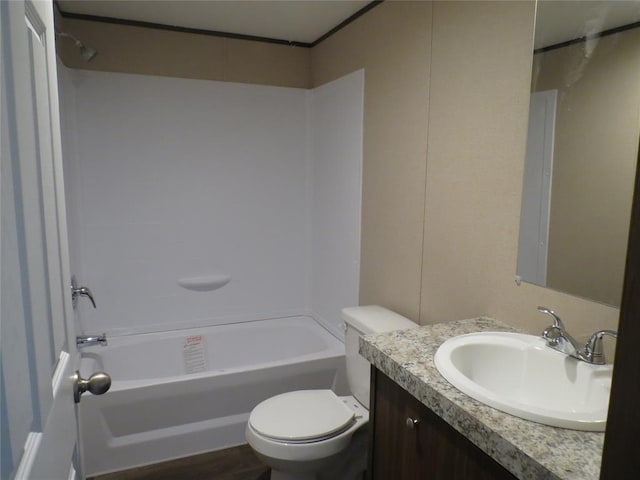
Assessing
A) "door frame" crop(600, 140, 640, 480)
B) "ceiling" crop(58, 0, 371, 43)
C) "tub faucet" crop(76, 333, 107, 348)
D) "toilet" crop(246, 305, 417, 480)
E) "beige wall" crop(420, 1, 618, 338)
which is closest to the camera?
"door frame" crop(600, 140, 640, 480)

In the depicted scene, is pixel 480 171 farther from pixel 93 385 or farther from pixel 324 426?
pixel 93 385

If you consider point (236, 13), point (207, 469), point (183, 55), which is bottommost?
point (207, 469)

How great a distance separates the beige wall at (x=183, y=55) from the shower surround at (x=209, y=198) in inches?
2.7

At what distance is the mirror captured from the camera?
3.97ft

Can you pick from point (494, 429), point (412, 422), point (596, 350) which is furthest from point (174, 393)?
point (596, 350)

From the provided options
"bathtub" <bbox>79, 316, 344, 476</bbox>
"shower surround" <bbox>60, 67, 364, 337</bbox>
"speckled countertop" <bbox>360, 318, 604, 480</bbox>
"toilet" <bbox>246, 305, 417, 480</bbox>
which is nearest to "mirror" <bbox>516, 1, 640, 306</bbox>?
"speckled countertop" <bbox>360, 318, 604, 480</bbox>

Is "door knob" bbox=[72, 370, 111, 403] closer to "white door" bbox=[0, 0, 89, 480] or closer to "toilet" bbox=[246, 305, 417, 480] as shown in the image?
"white door" bbox=[0, 0, 89, 480]

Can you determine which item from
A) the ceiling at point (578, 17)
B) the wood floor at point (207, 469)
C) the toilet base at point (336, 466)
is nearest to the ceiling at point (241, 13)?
the ceiling at point (578, 17)

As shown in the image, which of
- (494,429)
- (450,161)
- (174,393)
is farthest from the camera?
(174,393)

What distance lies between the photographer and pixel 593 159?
1298mm

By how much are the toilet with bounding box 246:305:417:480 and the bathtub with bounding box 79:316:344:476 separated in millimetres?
471

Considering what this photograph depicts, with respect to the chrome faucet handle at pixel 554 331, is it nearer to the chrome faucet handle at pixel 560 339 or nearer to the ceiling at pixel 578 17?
the chrome faucet handle at pixel 560 339

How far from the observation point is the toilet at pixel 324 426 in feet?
5.87

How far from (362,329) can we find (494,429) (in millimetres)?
1132
